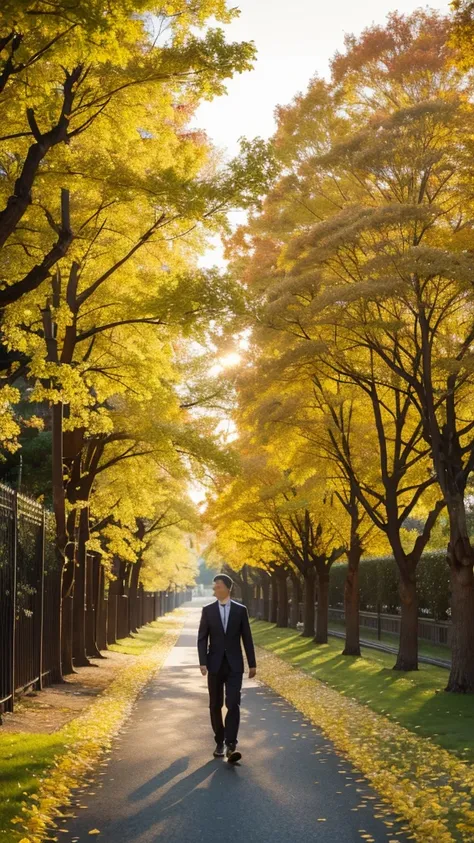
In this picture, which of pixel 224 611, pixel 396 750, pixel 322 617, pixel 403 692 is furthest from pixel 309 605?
pixel 224 611

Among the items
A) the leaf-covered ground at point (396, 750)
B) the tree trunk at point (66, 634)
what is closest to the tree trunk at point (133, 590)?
the leaf-covered ground at point (396, 750)

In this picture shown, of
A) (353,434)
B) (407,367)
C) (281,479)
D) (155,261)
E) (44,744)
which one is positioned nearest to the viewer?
(44,744)

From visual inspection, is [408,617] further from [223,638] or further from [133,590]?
[133,590]

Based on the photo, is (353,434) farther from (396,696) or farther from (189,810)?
(189,810)

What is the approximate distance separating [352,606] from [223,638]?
18859mm

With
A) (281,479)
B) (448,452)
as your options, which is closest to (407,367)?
(448,452)

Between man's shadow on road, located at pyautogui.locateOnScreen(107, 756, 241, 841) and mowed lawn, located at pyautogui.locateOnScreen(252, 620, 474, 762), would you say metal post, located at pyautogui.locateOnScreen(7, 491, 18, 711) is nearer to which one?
man's shadow on road, located at pyautogui.locateOnScreen(107, 756, 241, 841)

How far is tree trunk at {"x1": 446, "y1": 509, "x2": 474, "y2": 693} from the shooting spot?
16766 millimetres

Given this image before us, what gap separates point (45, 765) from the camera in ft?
29.3

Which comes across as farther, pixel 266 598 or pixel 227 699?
pixel 266 598

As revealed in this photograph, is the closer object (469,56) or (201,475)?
(469,56)

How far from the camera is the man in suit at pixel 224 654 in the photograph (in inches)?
384

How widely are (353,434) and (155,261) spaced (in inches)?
344

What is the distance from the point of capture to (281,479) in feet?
99.8
